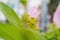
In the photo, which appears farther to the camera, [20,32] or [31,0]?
[31,0]

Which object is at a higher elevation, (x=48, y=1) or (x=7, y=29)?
(x=48, y=1)

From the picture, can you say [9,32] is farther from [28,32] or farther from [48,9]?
[48,9]

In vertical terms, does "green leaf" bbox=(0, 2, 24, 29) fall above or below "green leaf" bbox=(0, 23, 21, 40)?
above

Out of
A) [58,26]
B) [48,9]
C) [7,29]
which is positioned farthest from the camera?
[48,9]

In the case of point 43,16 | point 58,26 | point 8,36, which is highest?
point 43,16

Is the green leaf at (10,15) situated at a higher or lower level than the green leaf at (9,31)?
higher

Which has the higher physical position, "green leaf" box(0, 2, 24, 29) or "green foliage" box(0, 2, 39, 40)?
"green leaf" box(0, 2, 24, 29)

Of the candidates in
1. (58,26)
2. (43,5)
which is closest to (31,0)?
(43,5)

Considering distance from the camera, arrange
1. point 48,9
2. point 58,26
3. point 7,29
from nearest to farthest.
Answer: point 7,29 → point 58,26 → point 48,9
